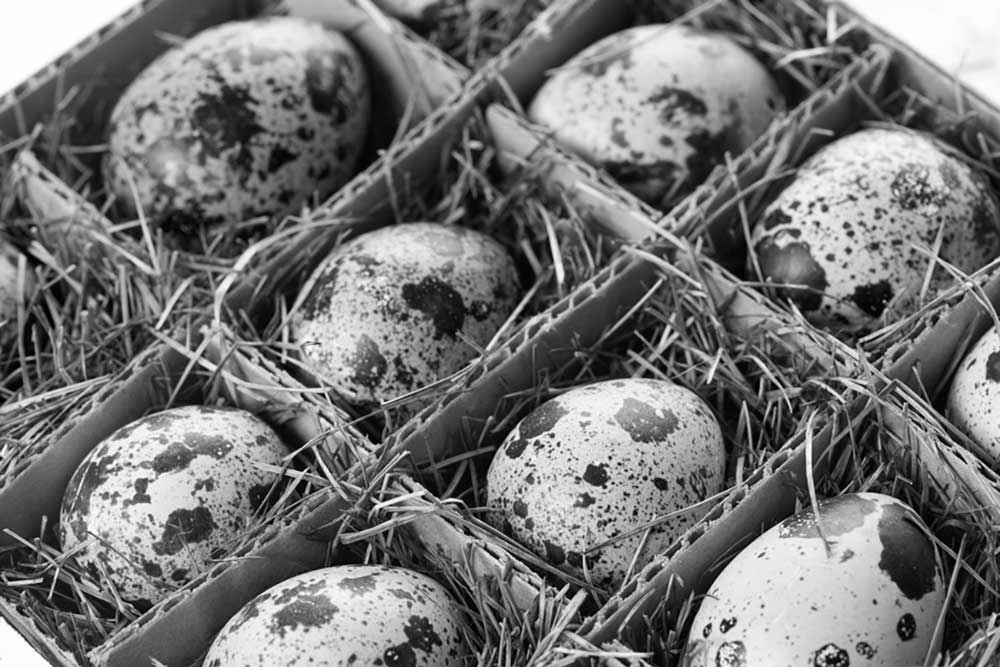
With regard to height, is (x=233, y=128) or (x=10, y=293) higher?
(x=233, y=128)

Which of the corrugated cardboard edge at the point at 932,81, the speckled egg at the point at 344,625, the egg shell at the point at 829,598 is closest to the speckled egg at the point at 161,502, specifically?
the speckled egg at the point at 344,625

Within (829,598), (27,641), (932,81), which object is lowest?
(27,641)

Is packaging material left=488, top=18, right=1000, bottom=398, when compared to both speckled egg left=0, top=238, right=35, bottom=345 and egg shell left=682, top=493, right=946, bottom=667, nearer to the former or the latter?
egg shell left=682, top=493, right=946, bottom=667

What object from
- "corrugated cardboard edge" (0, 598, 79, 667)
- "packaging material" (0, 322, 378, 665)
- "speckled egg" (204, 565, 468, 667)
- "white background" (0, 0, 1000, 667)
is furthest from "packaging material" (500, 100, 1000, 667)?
"white background" (0, 0, 1000, 667)

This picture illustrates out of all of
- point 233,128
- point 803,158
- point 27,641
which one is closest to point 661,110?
point 803,158

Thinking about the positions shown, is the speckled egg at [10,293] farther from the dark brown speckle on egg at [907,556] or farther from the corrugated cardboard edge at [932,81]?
the corrugated cardboard edge at [932,81]

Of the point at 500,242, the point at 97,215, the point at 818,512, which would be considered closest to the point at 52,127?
the point at 97,215

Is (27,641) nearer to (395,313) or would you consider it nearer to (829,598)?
(395,313)
